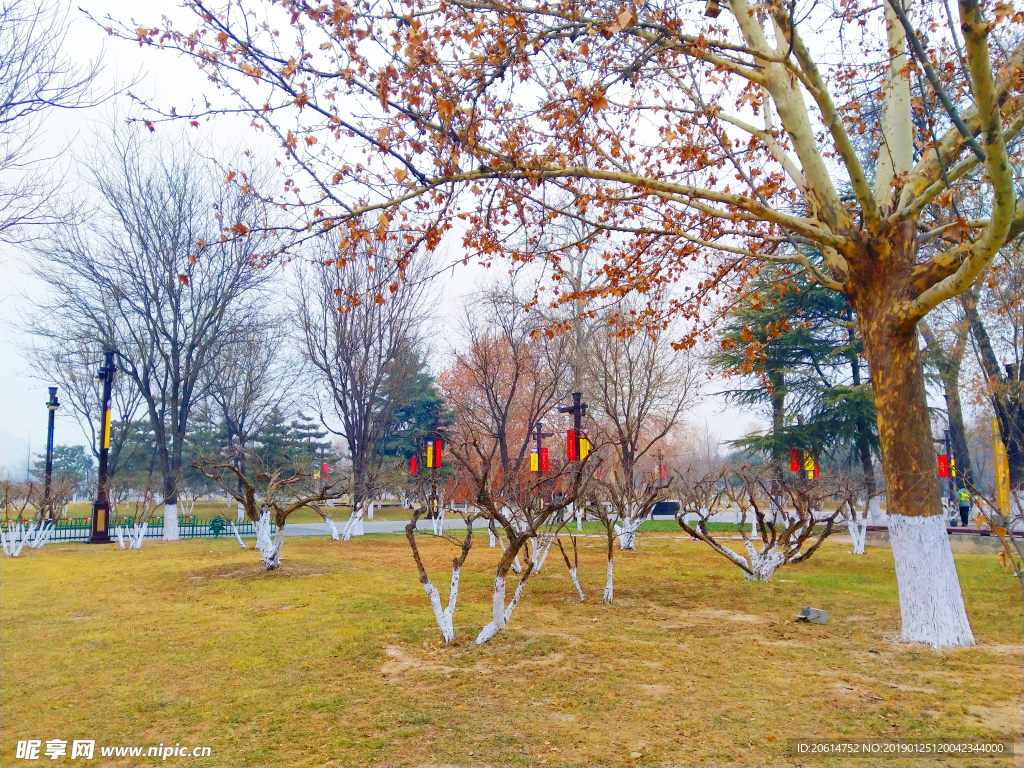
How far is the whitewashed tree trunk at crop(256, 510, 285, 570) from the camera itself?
39.9 ft

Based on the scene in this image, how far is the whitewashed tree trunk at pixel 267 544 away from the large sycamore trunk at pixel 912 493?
9.51m

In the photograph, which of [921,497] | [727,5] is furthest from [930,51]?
[921,497]

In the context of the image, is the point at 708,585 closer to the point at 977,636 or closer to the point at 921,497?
the point at 977,636

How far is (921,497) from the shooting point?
6258 mm

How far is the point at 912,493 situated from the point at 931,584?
840 millimetres

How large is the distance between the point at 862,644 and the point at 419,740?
15.1ft

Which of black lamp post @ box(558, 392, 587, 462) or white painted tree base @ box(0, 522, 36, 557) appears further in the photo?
black lamp post @ box(558, 392, 587, 462)

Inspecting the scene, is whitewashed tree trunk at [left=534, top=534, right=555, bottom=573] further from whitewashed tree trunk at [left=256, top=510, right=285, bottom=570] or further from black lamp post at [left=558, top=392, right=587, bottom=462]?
black lamp post at [left=558, top=392, right=587, bottom=462]

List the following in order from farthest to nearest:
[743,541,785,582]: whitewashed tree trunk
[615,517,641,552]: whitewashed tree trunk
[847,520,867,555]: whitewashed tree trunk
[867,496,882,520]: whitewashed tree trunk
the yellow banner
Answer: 1. [867,496,882,520]: whitewashed tree trunk
2. the yellow banner
3. [615,517,641,552]: whitewashed tree trunk
4. [847,520,867,555]: whitewashed tree trunk
5. [743,541,785,582]: whitewashed tree trunk

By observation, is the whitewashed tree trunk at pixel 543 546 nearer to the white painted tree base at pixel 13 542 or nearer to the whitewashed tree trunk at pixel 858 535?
the whitewashed tree trunk at pixel 858 535

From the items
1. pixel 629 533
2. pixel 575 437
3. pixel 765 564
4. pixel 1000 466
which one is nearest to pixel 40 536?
pixel 575 437

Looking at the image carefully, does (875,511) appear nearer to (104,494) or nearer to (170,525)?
(170,525)

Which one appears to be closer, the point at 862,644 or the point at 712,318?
the point at 862,644

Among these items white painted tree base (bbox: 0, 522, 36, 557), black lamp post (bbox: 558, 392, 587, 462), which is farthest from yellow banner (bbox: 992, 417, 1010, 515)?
white painted tree base (bbox: 0, 522, 36, 557)
